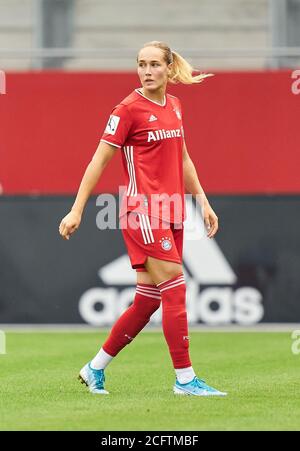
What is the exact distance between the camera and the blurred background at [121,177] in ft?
43.6

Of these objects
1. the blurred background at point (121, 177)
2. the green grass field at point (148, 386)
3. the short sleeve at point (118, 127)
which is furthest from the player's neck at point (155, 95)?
the blurred background at point (121, 177)

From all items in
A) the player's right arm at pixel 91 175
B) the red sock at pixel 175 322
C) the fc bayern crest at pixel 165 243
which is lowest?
the red sock at pixel 175 322

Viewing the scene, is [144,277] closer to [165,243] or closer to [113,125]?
[165,243]

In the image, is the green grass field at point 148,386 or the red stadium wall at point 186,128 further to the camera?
the red stadium wall at point 186,128

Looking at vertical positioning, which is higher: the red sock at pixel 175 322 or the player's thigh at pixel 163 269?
the player's thigh at pixel 163 269

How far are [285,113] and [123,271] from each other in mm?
2753

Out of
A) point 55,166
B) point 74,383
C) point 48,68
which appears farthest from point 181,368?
point 48,68

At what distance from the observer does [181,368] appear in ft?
24.1

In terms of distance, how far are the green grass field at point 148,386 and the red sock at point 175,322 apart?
26cm

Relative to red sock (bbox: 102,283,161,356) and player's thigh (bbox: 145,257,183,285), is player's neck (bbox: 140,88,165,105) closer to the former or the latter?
player's thigh (bbox: 145,257,183,285)

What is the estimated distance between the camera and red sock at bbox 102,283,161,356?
24.6 feet

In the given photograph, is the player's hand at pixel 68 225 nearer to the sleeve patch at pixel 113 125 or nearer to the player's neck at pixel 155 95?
the sleeve patch at pixel 113 125
